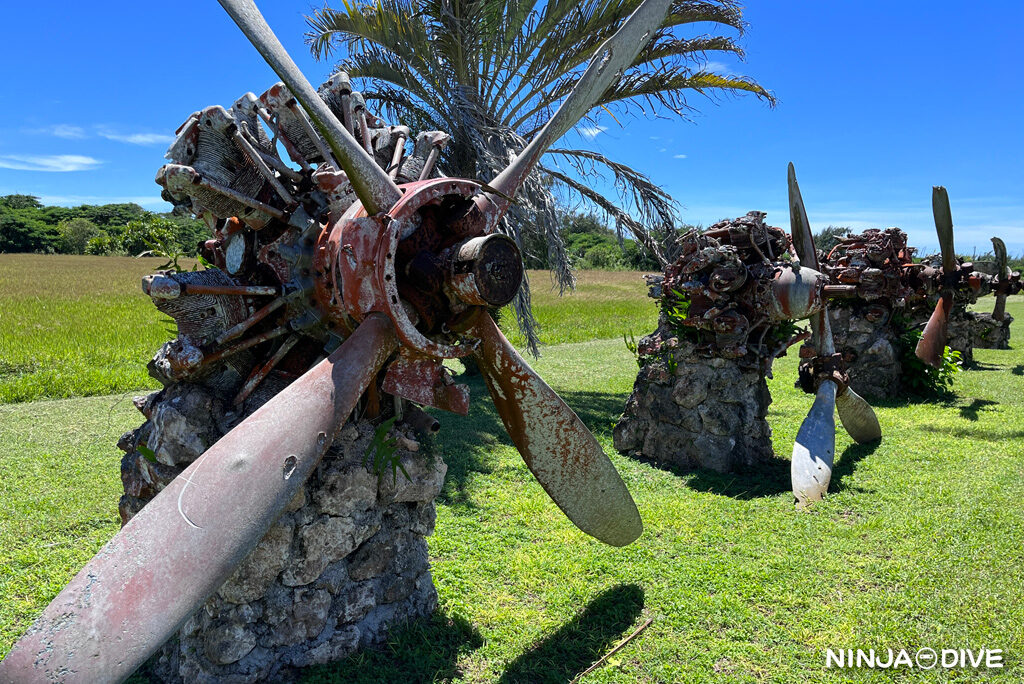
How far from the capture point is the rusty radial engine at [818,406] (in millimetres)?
6223

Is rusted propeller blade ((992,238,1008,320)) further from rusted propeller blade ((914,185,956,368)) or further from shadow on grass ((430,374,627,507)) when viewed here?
shadow on grass ((430,374,627,507))

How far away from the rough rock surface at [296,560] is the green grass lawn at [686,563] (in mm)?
260

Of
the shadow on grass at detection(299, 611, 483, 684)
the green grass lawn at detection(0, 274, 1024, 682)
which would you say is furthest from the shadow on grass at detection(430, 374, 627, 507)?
the shadow on grass at detection(299, 611, 483, 684)

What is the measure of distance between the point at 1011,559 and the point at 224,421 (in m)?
5.89

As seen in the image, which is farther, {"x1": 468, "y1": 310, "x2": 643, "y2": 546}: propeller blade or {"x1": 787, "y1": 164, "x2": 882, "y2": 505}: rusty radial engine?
{"x1": 787, "y1": 164, "x2": 882, "y2": 505}: rusty radial engine

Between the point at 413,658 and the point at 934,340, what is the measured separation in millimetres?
9725

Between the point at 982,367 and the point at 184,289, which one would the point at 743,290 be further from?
the point at 982,367

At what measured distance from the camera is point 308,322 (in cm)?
338

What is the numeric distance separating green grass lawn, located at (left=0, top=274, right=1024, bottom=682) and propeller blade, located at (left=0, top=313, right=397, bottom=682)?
1.74 meters

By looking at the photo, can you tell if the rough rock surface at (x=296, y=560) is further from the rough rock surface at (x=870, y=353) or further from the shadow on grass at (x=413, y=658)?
Result: the rough rock surface at (x=870, y=353)

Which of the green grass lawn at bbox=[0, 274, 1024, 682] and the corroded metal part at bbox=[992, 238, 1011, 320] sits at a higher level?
the corroded metal part at bbox=[992, 238, 1011, 320]

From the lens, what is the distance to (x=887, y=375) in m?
11.1

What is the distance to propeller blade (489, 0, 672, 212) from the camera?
3.44 meters

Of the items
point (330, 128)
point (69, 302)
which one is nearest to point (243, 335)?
point (330, 128)
